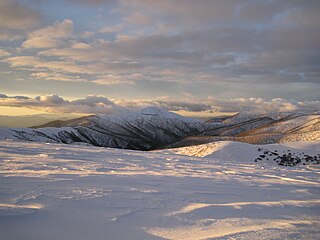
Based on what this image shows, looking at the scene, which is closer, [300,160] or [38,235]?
[38,235]

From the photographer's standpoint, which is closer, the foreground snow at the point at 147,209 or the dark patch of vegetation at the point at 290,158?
the foreground snow at the point at 147,209

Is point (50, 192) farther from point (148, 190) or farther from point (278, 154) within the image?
point (278, 154)

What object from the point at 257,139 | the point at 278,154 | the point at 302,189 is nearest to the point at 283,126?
the point at 257,139

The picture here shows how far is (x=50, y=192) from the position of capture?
19.9ft

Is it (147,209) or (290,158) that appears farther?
(290,158)

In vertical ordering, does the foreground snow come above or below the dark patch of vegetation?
above

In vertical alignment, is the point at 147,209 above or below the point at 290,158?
above

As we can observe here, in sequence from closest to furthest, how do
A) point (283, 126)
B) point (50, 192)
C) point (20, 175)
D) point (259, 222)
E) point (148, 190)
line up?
point (259, 222), point (50, 192), point (148, 190), point (20, 175), point (283, 126)

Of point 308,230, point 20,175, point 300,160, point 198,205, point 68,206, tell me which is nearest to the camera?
point 308,230

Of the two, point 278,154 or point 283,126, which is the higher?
point 283,126

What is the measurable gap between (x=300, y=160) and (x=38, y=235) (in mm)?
29766

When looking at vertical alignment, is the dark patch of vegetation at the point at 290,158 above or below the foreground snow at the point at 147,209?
below

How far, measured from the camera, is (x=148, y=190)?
6.93m

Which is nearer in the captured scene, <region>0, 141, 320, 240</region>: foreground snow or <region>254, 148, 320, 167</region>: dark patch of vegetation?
<region>0, 141, 320, 240</region>: foreground snow
